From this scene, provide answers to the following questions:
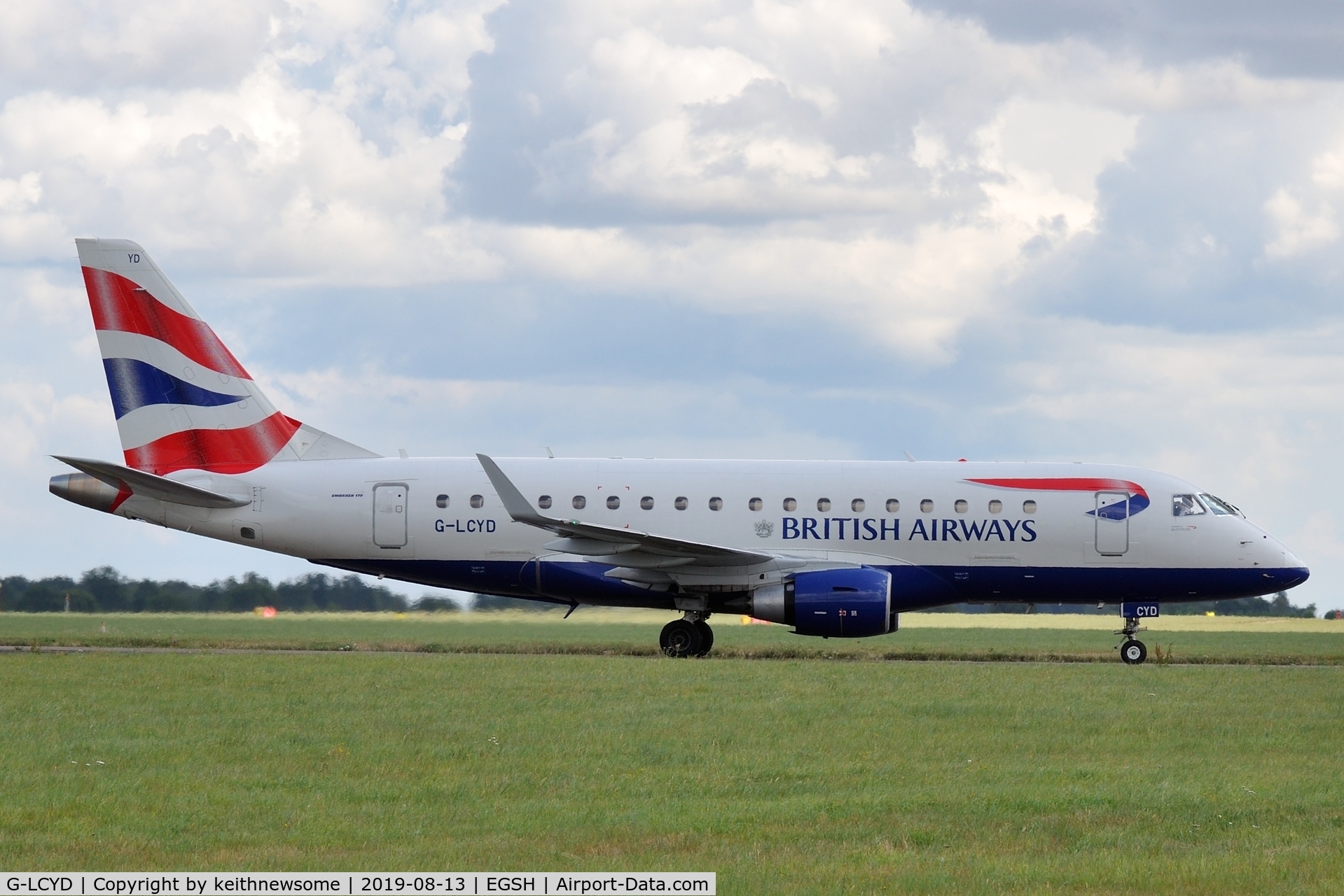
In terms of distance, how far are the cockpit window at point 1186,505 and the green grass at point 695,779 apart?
653 centimetres

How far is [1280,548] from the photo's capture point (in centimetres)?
2820

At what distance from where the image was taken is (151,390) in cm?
2958

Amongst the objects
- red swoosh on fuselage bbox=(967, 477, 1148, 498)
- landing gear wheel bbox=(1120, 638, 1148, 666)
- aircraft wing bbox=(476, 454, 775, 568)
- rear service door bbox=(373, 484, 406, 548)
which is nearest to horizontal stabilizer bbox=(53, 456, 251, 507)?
rear service door bbox=(373, 484, 406, 548)

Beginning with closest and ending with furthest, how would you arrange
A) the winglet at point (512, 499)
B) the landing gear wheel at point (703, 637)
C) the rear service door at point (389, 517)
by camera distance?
the winglet at point (512, 499)
the landing gear wheel at point (703, 637)
the rear service door at point (389, 517)

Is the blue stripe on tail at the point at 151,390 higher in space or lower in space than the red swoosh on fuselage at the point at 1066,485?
higher

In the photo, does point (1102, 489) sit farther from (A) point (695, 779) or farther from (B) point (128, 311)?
(B) point (128, 311)

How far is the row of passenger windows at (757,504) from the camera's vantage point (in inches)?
1094

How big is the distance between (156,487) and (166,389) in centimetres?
227
